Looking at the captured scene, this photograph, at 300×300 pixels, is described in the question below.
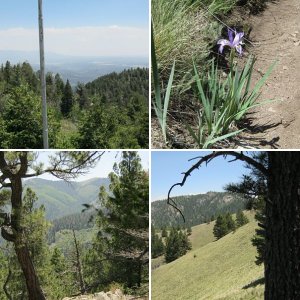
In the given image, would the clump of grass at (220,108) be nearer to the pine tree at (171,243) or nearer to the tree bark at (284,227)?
the tree bark at (284,227)

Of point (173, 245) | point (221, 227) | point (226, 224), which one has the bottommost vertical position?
point (221, 227)

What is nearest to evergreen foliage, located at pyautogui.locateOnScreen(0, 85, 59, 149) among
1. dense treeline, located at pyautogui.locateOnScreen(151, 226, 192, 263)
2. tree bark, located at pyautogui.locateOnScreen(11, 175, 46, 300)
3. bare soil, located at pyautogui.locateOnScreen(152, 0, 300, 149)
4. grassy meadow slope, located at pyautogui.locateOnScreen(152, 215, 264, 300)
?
grassy meadow slope, located at pyautogui.locateOnScreen(152, 215, 264, 300)

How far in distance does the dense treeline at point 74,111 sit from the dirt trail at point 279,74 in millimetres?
21866

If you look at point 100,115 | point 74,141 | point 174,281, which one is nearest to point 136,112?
point 100,115

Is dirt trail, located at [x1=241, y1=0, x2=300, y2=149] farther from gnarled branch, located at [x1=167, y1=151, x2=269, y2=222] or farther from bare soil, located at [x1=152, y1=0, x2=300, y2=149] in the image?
gnarled branch, located at [x1=167, y1=151, x2=269, y2=222]

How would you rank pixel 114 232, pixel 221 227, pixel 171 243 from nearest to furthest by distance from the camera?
pixel 114 232, pixel 171 243, pixel 221 227

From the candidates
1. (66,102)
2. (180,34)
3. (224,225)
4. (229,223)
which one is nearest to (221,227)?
(224,225)

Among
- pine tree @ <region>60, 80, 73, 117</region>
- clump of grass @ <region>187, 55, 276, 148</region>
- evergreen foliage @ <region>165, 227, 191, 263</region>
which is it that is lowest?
evergreen foliage @ <region>165, 227, 191, 263</region>

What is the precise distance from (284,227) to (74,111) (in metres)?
71.8

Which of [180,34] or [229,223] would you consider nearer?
[180,34]

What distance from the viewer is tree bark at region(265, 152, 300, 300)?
204 cm

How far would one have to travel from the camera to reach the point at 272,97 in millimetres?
3439

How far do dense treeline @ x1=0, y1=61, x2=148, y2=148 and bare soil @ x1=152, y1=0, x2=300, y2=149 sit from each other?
22021mm

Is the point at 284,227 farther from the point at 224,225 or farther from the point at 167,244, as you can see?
the point at 224,225
